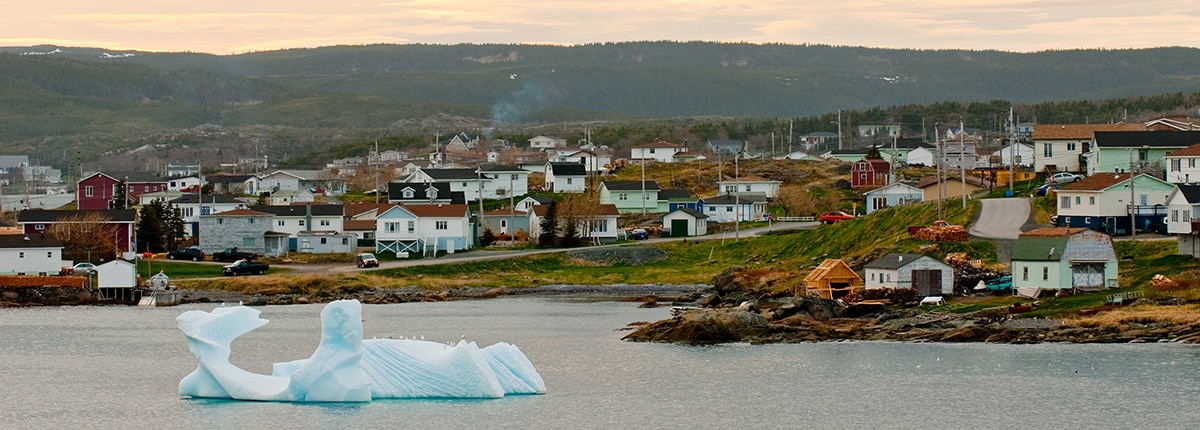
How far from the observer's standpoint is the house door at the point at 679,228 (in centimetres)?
9319

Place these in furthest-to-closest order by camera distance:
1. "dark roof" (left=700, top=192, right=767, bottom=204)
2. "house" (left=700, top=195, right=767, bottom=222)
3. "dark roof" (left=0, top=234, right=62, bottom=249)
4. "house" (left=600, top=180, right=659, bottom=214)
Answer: "house" (left=600, top=180, right=659, bottom=214) → "dark roof" (left=700, top=192, right=767, bottom=204) → "house" (left=700, top=195, right=767, bottom=222) → "dark roof" (left=0, top=234, right=62, bottom=249)

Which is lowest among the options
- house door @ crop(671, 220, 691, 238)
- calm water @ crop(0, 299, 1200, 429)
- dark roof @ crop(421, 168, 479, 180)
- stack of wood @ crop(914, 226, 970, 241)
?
calm water @ crop(0, 299, 1200, 429)

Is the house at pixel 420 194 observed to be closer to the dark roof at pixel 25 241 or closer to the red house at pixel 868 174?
the red house at pixel 868 174

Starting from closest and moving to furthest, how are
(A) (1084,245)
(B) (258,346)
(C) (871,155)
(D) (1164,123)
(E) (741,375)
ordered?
1. (E) (741,375)
2. (B) (258,346)
3. (A) (1084,245)
4. (D) (1164,123)
5. (C) (871,155)

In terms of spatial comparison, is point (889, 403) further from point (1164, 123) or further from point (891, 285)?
point (1164, 123)

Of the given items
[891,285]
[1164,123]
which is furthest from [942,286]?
[1164,123]

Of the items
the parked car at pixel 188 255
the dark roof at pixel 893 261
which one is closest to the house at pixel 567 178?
the parked car at pixel 188 255

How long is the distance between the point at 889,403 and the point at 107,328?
31330mm

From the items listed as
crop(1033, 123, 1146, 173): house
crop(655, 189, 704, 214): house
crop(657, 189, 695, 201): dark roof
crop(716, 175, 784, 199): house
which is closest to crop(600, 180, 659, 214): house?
crop(655, 189, 704, 214): house

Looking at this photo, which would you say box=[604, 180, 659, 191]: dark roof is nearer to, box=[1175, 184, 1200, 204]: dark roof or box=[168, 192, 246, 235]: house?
box=[168, 192, 246, 235]: house

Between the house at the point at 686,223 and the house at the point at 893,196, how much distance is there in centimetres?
962

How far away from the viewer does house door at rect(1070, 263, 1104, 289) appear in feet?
194

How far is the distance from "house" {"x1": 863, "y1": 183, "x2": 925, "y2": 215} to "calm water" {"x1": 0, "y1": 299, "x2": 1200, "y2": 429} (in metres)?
37.0

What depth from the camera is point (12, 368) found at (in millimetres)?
49906
